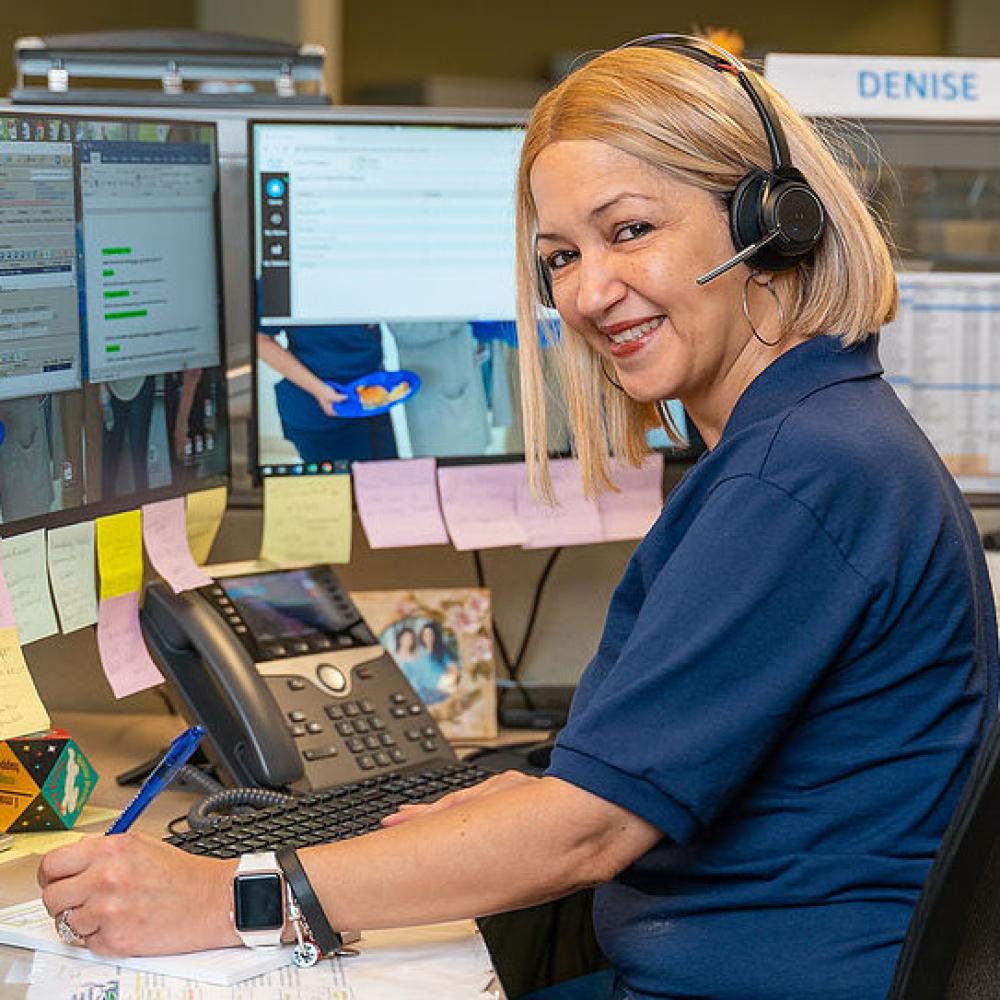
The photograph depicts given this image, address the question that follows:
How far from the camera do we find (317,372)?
174 centimetres

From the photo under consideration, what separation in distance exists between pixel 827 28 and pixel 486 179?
26.9 ft

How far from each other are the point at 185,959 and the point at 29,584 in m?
0.48

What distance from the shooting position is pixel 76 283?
1.51m

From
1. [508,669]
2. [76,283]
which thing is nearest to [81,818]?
[76,283]

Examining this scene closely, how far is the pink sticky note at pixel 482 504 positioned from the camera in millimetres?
1811

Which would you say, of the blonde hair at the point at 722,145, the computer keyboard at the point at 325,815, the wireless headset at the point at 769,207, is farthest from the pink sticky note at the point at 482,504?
the wireless headset at the point at 769,207

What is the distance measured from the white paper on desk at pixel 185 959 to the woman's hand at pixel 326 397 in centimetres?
71

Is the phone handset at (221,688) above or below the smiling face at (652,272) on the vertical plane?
below

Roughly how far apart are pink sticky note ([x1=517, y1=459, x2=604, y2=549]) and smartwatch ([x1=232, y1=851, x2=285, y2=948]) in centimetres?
77

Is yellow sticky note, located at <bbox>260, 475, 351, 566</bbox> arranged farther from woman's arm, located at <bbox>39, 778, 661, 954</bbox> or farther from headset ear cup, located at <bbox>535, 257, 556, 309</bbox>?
woman's arm, located at <bbox>39, 778, 661, 954</bbox>

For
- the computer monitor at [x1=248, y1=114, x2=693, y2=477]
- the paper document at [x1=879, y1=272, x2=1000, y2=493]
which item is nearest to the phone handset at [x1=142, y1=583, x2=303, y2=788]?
the computer monitor at [x1=248, y1=114, x2=693, y2=477]

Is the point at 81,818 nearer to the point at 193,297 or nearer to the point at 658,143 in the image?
the point at 193,297

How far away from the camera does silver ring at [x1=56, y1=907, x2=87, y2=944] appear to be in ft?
3.69

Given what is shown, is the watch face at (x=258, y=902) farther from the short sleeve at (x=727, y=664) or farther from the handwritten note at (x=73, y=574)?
the handwritten note at (x=73, y=574)
